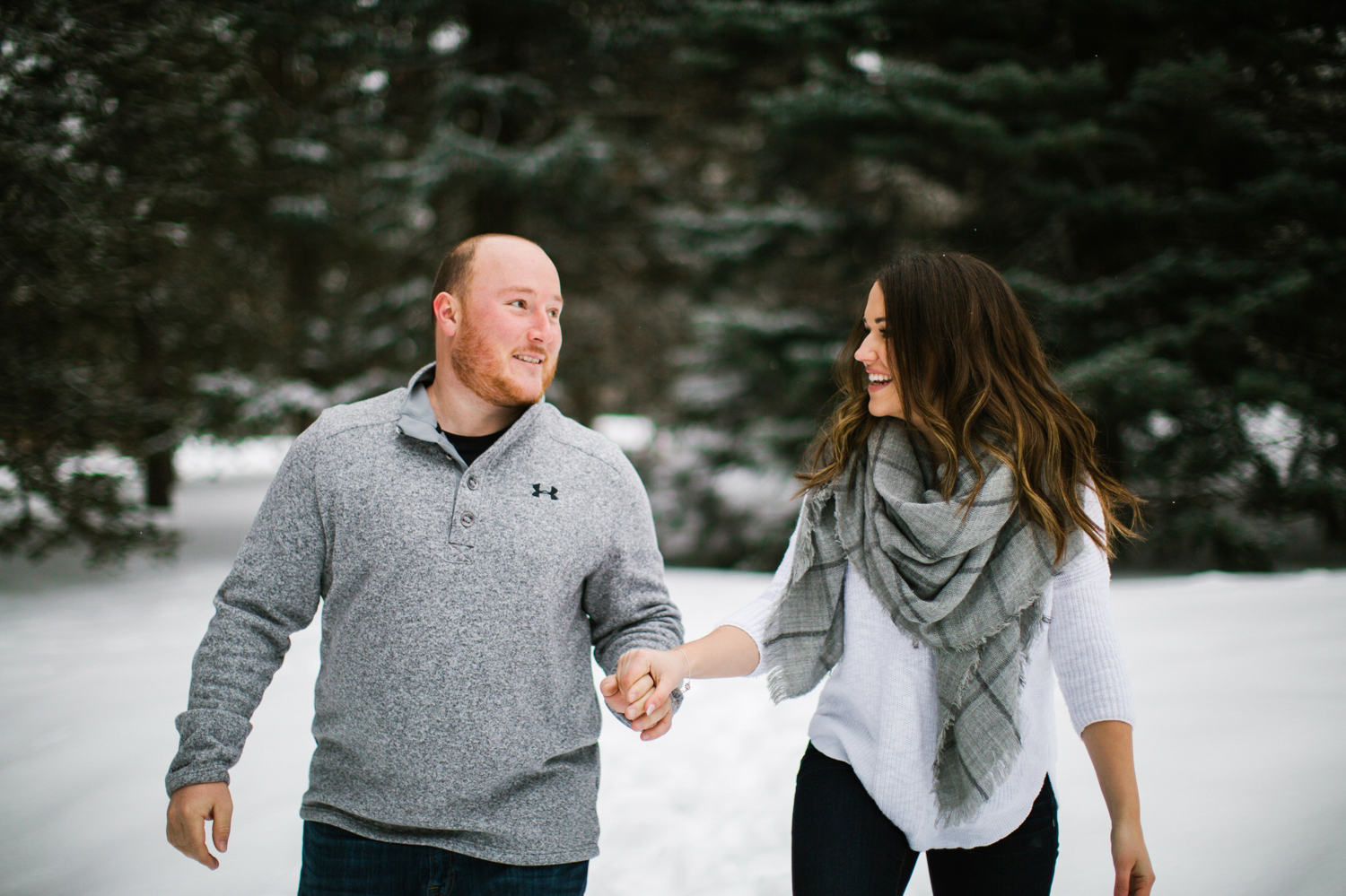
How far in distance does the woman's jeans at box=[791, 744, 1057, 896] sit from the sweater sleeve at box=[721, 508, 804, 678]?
32 centimetres

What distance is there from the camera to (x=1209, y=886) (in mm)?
2693

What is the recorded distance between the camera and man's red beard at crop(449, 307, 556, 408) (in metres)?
1.93

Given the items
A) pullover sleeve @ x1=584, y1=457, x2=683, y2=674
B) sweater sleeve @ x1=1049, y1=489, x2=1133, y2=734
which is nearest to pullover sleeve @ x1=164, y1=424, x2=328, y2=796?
pullover sleeve @ x1=584, y1=457, x2=683, y2=674

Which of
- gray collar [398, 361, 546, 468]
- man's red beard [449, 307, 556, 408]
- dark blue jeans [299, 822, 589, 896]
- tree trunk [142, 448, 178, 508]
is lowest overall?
tree trunk [142, 448, 178, 508]

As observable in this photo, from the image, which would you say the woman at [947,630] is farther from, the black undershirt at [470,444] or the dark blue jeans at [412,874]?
the black undershirt at [470,444]

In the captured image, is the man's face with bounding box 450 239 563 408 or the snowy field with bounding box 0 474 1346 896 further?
the snowy field with bounding box 0 474 1346 896

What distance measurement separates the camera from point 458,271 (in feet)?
6.56

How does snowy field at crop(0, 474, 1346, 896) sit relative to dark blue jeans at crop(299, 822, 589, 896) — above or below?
below

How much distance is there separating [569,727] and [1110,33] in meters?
8.47

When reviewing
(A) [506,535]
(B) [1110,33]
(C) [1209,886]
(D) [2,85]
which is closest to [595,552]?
(A) [506,535]

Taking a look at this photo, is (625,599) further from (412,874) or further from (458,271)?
(458,271)

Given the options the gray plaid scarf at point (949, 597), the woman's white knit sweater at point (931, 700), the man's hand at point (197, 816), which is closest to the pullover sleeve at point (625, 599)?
the gray plaid scarf at point (949, 597)

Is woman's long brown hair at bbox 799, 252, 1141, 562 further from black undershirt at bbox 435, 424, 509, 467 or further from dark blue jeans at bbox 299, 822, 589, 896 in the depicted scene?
dark blue jeans at bbox 299, 822, 589, 896

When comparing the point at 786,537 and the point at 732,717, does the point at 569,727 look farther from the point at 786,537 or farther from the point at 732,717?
the point at 786,537
